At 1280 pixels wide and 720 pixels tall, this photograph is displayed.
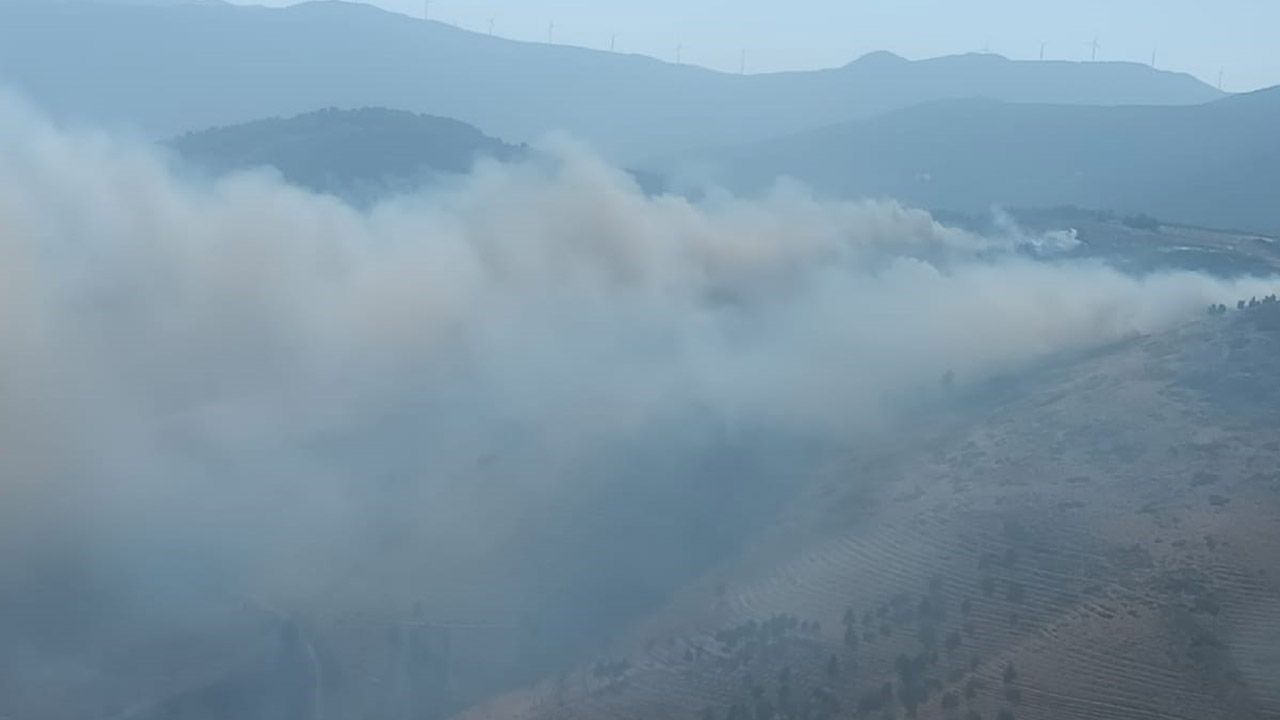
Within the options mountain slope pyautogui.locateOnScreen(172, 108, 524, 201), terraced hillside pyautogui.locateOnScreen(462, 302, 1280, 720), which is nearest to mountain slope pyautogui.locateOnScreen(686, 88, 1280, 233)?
mountain slope pyautogui.locateOnScreen(172, 108, 524, 201)

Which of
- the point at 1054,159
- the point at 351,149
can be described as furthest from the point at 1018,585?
the point at 1054,159

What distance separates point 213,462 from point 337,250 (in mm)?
19627

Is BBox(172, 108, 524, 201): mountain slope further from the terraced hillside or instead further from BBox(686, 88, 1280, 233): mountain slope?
the terraced hillside

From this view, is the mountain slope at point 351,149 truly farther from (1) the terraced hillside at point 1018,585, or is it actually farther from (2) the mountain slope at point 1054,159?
(1) the terraced hillside at point 1018,585

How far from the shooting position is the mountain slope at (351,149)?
97438 mm

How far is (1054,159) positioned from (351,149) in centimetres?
9232

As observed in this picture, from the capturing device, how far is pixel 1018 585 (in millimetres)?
29984

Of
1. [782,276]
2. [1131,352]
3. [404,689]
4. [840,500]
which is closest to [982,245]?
[782,276]

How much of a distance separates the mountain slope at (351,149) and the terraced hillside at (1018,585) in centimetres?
5878

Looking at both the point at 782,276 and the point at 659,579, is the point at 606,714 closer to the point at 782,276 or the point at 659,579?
the point at 659,579

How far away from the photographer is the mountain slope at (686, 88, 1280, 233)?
137m

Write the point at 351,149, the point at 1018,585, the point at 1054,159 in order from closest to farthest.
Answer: the point at 1018,585 < the point at 351,149 < the point at 1054,159

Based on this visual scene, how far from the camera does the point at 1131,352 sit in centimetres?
4616

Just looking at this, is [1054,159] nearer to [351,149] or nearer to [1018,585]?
[351,149]
